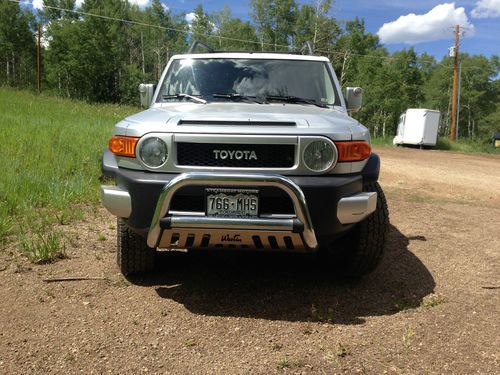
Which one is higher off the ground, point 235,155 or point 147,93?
point 147,93

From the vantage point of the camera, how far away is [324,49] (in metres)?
45.2

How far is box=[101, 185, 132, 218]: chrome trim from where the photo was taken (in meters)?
2.94

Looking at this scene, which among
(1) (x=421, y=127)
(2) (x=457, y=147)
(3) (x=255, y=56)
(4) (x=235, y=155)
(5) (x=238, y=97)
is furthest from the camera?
(2) (x=457, y=147)

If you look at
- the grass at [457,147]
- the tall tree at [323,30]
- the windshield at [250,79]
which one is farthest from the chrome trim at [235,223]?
the tall tree at [323,30]

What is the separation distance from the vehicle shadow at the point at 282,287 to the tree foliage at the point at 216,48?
138 feet

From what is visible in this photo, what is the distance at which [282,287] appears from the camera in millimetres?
3576

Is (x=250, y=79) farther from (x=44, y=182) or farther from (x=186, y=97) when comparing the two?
(x=44, y=182)

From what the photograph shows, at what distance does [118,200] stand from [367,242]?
172 centimetres

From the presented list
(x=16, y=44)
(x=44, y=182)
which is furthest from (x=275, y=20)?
(x=44, y=182)

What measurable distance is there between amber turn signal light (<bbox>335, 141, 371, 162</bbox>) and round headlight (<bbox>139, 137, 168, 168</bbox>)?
3.48 feet

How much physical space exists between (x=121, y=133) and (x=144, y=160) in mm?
294

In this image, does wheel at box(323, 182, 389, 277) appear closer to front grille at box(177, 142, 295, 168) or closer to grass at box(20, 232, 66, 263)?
front grille at box(177, 142, 295, 168)

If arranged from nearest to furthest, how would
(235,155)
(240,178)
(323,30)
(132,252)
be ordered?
(240,178) → (235,155) → (132,252) → (323,30)

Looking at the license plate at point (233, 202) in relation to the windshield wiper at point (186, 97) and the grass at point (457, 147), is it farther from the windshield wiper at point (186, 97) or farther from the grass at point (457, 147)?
the grass at point (457, 147)
